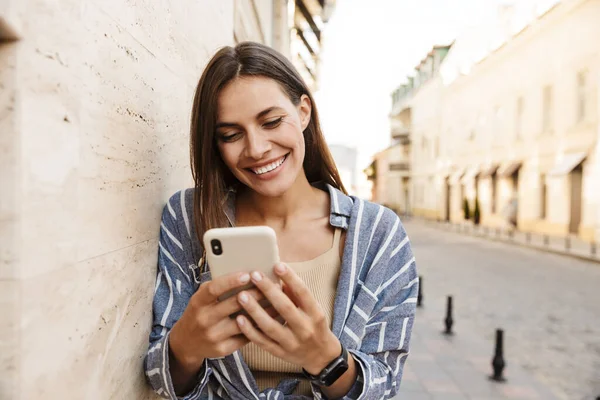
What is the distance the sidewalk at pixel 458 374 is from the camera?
181 inches

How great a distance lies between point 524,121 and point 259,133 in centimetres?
2372

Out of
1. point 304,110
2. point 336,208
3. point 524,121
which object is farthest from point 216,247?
point 524,121

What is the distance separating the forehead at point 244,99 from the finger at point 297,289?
22.1 inches

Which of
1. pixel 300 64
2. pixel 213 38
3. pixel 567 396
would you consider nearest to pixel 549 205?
pixel 300 64

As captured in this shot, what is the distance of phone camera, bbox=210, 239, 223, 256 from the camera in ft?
4.07

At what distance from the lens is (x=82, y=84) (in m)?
1.13

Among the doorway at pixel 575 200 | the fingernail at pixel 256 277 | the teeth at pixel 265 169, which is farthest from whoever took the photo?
the doorway at pixel 575 200

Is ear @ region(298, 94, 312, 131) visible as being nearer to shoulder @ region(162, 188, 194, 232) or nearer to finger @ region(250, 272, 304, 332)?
shoulder @ region(162, 188, 194, 232)

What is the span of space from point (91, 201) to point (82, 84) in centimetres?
26

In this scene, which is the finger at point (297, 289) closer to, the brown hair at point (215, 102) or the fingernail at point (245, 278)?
the fingernail at point (245, 278)

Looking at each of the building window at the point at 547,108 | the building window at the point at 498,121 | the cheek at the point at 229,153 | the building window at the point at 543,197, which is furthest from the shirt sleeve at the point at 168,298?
the building window at the point at 498,121

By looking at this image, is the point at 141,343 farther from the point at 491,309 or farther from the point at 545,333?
the point at 491,309

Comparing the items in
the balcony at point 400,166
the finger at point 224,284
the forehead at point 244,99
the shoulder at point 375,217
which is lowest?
the finger at point 224,284

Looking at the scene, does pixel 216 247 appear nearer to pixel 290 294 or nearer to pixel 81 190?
pixel 290 294
